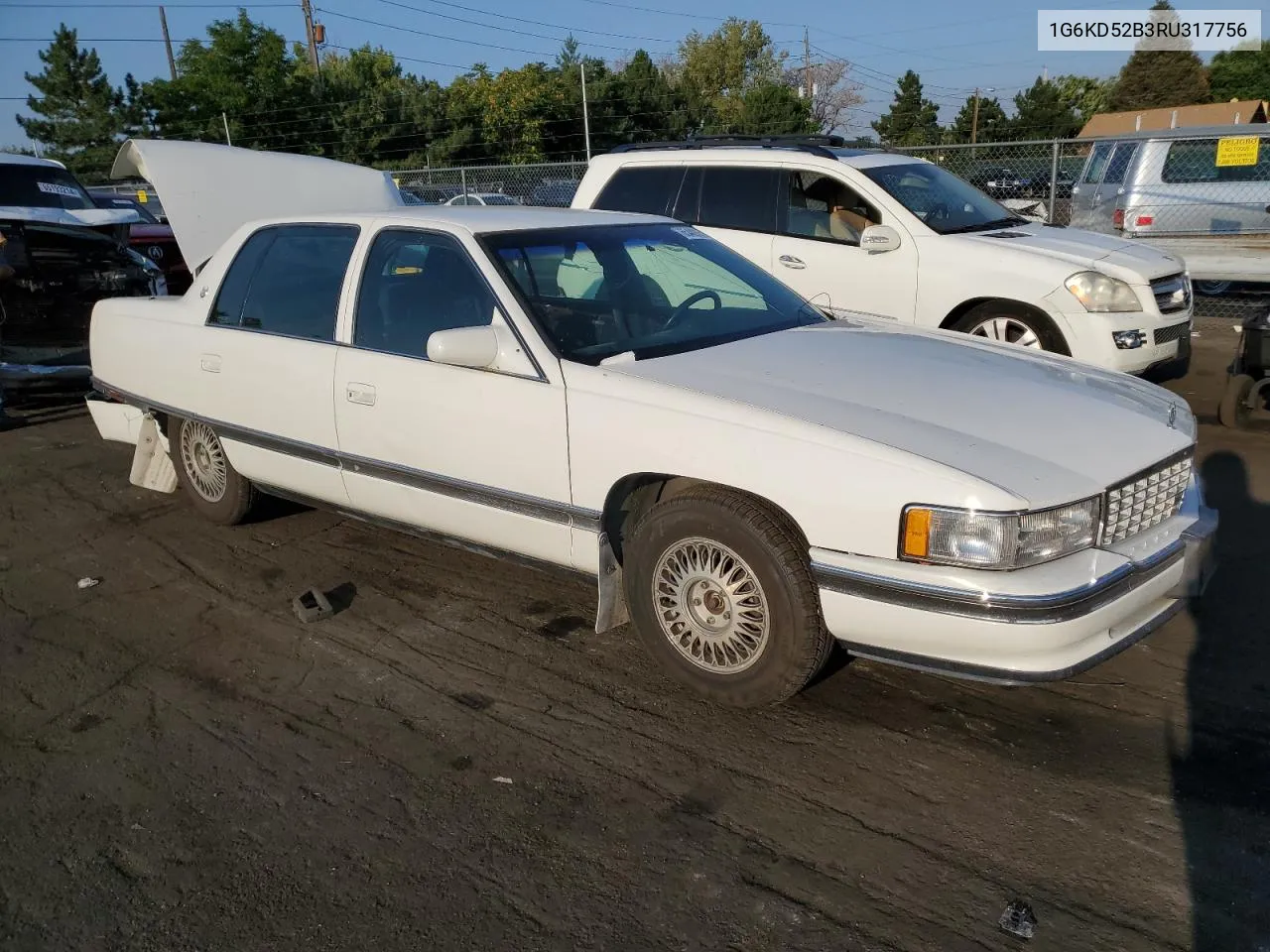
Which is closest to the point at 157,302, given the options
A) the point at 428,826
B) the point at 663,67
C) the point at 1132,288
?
the point at 428,826

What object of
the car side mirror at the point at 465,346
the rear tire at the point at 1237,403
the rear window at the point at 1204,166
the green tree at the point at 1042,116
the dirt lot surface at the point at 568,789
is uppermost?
the green tree at the point at 1042,116

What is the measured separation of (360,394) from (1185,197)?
34.6ft

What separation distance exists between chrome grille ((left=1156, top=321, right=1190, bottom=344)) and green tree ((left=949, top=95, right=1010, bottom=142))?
41.0 meters

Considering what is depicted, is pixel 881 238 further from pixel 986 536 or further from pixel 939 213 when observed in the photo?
pixel 986 536

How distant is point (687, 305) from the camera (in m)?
4.38

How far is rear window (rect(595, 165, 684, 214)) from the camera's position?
26.9ft

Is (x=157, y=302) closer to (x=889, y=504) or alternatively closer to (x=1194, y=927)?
(x=889, y=504)

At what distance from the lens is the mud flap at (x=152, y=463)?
5.97 metres

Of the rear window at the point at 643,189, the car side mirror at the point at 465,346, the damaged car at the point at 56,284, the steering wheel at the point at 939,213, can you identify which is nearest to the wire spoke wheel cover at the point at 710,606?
the car side mirror at the point at 465,346

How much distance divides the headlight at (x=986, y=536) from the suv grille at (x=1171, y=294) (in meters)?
4.83

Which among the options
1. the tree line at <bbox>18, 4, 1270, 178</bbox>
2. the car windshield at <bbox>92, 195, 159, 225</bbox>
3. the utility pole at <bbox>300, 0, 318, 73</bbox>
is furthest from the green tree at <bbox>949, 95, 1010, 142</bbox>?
the car windshield at <bbox>92, 195, 159, 225</bbox>

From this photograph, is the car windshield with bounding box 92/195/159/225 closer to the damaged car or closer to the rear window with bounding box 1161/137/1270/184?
the damaged car

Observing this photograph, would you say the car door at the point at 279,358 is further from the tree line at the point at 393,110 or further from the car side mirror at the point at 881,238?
the tree line at the point at 393,110

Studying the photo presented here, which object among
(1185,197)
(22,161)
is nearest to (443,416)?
(22,161)
